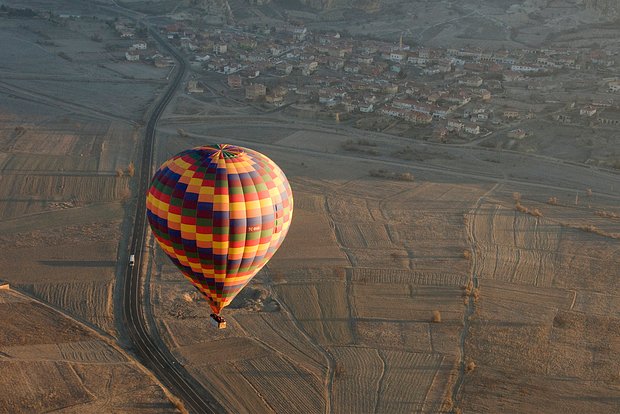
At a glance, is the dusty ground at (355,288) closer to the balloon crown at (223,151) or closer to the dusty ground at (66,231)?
the dusty ground at (66,231)

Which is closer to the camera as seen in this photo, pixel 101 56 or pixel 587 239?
pixel 587 239

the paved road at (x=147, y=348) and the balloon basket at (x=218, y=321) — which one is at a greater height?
the balloon basket at (x=218, y=321)

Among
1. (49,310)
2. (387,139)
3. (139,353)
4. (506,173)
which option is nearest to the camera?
(139,353)

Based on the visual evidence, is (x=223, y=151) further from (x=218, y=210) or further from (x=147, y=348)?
(x=147, y=348)

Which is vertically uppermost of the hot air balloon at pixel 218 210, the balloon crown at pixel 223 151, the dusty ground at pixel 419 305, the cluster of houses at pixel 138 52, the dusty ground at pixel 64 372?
the cluster of houses at pixel 138 52

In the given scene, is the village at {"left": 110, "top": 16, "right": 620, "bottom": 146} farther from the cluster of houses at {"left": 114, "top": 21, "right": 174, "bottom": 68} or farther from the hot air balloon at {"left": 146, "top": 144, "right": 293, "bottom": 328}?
the hot air balloon at {"left": 146, "top": 144, "right": 293, "bottom": 328}

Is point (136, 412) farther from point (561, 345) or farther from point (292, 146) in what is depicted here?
point (292, 146)

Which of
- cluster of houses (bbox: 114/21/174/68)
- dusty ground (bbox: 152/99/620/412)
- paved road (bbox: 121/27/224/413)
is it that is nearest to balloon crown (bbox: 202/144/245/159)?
dusty ground (bbox: 152/99/620/412)

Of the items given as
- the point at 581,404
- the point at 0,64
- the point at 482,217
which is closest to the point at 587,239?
the point at 482,217

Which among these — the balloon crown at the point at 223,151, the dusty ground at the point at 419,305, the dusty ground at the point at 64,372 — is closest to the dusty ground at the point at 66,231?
the dusty ground at the point at 64,372
